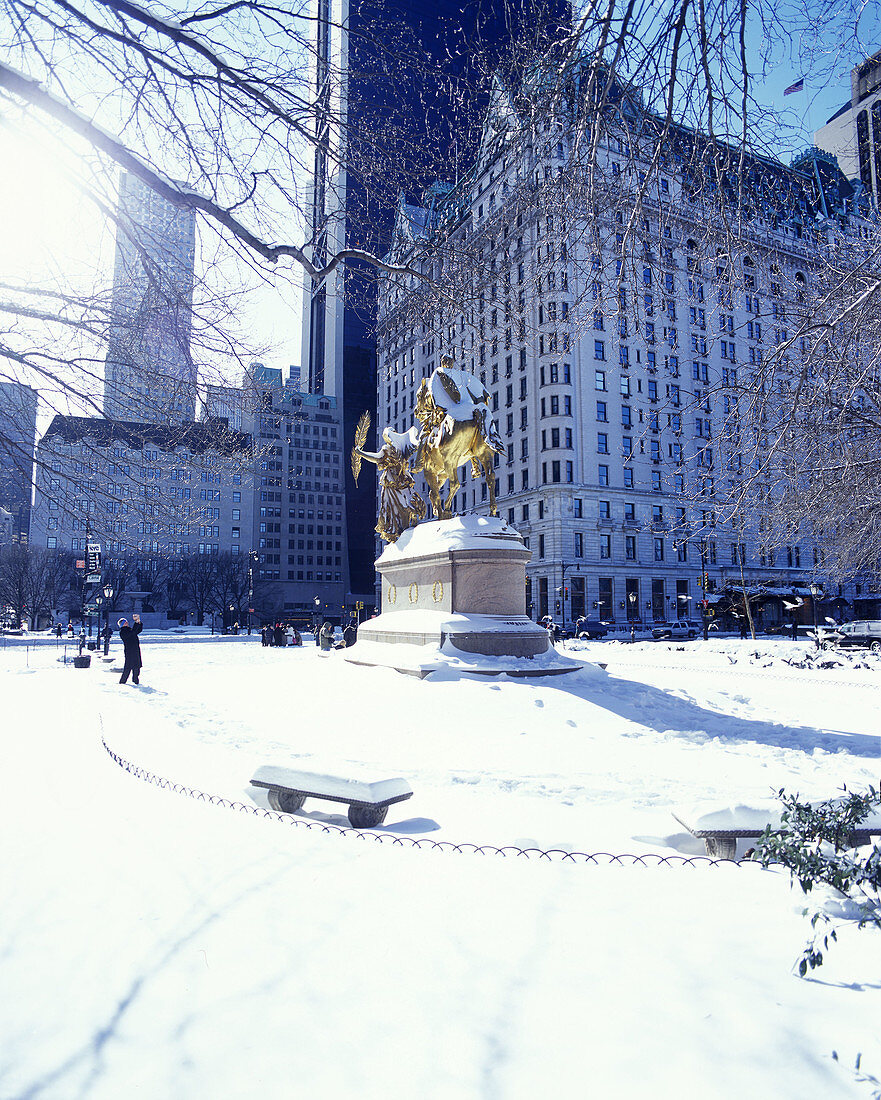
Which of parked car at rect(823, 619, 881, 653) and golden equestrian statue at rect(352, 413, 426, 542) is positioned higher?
golden equestrian statue at rect(352, 413, 426, 542)

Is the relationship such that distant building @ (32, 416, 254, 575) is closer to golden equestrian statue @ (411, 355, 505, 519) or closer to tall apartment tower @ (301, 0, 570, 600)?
tall apartment tower @ (301, 0, 570, 600)

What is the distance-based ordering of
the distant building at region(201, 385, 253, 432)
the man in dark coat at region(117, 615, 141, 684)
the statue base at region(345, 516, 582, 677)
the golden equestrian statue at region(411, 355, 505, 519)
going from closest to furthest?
the distant building at region(201, 385, 253, 432) → the statue base at region(345, 516, 582, 677) → the golden equestrian statue at region(411, 355, 505, 519) → the man in dark coat at region(117, 615, 141, 684)

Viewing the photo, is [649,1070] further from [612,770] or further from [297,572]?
[297,572]

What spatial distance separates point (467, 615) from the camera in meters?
14.3

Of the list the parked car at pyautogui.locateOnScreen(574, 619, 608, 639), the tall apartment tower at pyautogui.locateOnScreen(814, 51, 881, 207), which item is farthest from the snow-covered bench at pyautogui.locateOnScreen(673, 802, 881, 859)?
the parked car at pyautogui.locateOnScreen(574, 619, 608, 639)

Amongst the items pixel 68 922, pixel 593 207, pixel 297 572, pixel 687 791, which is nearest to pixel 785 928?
pixel 687 791

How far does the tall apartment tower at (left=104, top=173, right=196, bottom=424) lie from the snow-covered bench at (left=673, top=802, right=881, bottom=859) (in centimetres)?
652

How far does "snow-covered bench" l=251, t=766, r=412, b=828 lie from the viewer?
208 inches

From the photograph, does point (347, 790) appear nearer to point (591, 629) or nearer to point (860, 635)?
point (860, 635)

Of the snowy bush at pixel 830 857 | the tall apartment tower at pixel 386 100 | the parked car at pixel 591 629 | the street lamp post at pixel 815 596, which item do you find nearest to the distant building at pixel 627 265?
the tall apartment tower at pixel 386 100

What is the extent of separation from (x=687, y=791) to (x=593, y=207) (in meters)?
5.21

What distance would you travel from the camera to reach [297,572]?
115688 millimetres

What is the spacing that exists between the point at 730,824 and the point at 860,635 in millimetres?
29658

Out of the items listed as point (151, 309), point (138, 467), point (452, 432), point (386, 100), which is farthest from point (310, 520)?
point (386, 100)
